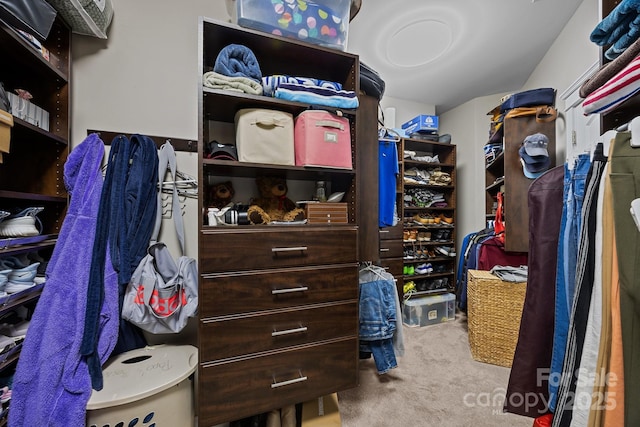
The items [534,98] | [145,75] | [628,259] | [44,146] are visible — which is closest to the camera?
[628,259]

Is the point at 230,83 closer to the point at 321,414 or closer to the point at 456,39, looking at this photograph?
the point at 321,414

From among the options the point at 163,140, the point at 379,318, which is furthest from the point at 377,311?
the point at 163,140

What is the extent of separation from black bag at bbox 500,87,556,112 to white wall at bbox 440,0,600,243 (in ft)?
0.39

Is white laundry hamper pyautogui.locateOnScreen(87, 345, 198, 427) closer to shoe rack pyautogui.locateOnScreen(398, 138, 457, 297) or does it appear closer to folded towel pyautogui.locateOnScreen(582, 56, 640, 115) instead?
folded towel pyautogui.locateOnScreen(582, 56, 640, 115)

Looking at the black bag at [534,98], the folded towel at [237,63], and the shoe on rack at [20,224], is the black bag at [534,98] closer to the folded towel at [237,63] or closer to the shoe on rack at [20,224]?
the folded towel at [237,63]

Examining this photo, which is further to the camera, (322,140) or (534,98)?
(534,98)

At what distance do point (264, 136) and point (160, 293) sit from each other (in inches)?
33.1

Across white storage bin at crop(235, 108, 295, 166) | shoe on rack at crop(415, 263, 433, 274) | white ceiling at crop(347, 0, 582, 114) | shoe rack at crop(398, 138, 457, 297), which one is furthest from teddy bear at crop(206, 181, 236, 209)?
shoe on rack at crop(415, 263, 433, 274)

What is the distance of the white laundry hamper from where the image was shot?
35.7 inches

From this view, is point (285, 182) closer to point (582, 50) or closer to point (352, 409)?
point (352, 409)

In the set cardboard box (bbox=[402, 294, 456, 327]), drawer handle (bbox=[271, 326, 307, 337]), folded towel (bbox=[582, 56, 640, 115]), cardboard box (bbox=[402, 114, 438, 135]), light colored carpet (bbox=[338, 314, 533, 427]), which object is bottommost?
light colored carpet (bbox=[338, 314, 533, 427])

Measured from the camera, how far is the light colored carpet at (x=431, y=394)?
136cm

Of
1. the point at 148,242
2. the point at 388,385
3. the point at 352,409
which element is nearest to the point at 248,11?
the point at 148,242

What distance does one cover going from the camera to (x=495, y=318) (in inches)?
76.5
